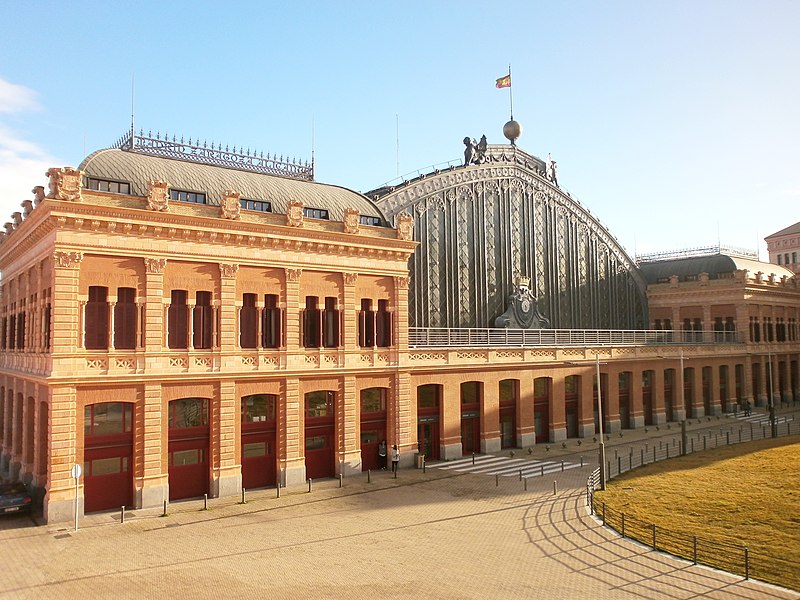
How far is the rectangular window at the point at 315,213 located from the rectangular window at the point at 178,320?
10797mm

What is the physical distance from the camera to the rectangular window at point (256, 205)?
4100 cm

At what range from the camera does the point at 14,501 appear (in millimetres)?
31781

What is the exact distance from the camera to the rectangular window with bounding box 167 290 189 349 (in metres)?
35.5

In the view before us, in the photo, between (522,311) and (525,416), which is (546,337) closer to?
(522,311)

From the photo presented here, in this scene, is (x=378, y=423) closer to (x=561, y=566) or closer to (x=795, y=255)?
(x=561, y=566)

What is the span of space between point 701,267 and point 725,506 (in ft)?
185

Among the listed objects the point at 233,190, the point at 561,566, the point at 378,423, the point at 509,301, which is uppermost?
the point at 233,190

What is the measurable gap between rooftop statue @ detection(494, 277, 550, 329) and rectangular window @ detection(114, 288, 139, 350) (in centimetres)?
3516

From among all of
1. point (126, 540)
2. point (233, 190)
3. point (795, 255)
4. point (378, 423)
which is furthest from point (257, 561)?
point (795, 255)

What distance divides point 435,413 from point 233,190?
68.3ft

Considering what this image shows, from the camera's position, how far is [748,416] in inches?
2731

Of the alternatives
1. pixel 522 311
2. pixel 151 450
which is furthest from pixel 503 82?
pixel 151 450

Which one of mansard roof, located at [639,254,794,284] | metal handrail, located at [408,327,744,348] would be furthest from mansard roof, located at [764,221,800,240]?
metal handrail, located at [408,327,744,348]

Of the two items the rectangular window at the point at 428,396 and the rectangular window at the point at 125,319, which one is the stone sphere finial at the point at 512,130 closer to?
A: the rectangular window at the point at 428,396
